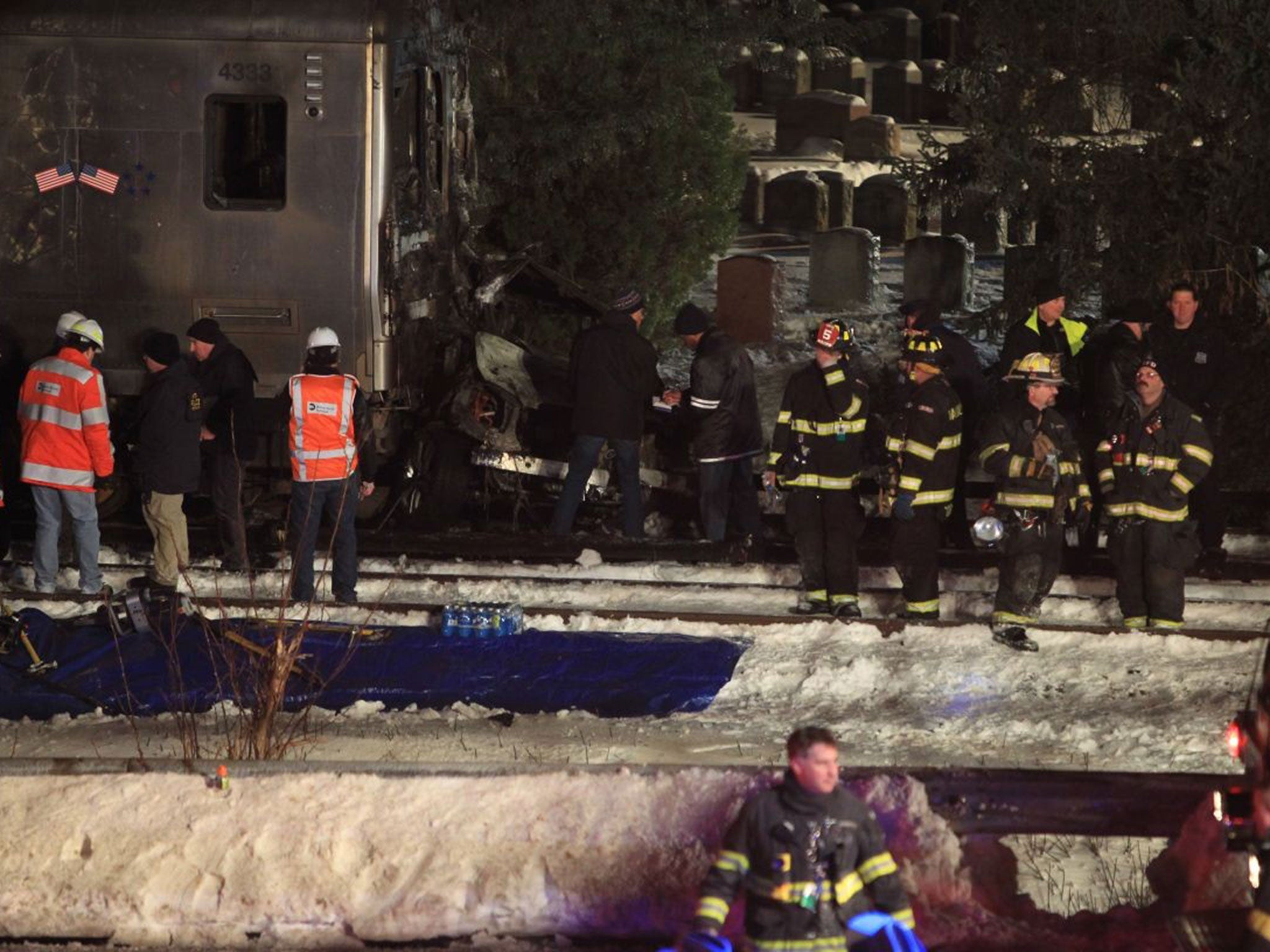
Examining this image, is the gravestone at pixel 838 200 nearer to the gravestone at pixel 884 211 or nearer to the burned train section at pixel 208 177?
the gravestone at pixel 884 211

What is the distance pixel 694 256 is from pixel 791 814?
1459cm

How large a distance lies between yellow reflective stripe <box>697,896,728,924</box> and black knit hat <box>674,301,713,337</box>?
681 cm

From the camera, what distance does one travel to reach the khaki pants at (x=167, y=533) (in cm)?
1110

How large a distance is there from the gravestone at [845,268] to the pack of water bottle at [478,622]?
12.3 metres

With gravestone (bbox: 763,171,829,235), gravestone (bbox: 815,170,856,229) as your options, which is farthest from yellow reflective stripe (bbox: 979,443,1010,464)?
gravestone (bbox: 815,170,856,229)

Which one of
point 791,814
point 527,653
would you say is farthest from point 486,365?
point 791,814

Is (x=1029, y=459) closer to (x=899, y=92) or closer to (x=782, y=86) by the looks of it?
(x=782, y=86)

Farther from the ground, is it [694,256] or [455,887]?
[694,256]

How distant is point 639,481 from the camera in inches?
504

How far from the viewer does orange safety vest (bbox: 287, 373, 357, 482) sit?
1043cm

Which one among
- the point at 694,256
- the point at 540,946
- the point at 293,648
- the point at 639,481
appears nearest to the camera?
the point at 540,946

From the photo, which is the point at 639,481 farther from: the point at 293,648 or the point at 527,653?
the point at 293,648

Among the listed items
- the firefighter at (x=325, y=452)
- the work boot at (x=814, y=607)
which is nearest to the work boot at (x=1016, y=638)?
the work boot at (x=814, y=607)

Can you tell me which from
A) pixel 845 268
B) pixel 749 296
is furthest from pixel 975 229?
pixel 749 296
